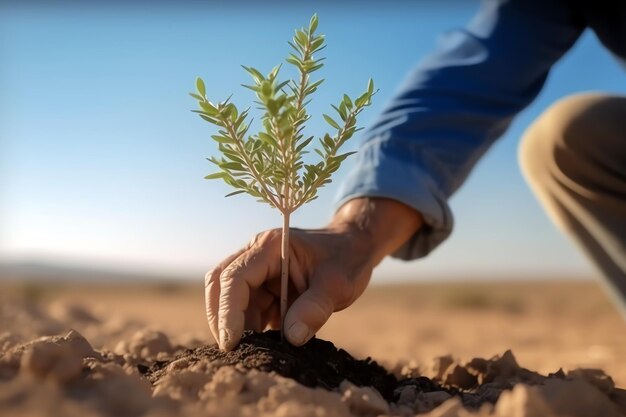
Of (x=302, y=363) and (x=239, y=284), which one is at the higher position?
(x=239, y=284)

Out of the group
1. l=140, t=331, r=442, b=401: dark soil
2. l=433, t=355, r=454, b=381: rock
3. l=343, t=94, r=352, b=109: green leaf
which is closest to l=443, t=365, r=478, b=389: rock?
l=433, t=355, r=454, b=381: rock

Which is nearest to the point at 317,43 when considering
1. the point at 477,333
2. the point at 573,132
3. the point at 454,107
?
the point at 454,107

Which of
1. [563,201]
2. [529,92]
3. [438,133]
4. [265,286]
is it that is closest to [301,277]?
[265,286]

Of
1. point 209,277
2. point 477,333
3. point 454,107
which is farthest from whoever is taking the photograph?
point 477,333

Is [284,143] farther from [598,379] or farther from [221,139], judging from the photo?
[598,379]

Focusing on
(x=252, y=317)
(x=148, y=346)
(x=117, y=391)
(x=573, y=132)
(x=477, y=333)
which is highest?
(x=117, y=391)

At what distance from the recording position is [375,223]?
246cm

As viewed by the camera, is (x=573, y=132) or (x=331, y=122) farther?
(x=573, y=132)

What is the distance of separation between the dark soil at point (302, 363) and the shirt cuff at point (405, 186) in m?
0.69

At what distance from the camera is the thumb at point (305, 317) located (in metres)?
1.90

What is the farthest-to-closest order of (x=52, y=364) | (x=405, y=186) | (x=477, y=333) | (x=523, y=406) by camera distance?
(x=477, y=333) < (x=405, y=186) < (x=52, y=364) < (x=523, y=406)

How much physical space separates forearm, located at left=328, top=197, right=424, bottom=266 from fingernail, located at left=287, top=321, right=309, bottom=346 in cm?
48

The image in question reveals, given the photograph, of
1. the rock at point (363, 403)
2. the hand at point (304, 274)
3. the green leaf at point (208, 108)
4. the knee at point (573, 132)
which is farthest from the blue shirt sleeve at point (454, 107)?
the rock at point (363, 403)

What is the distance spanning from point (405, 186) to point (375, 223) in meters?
0.22
